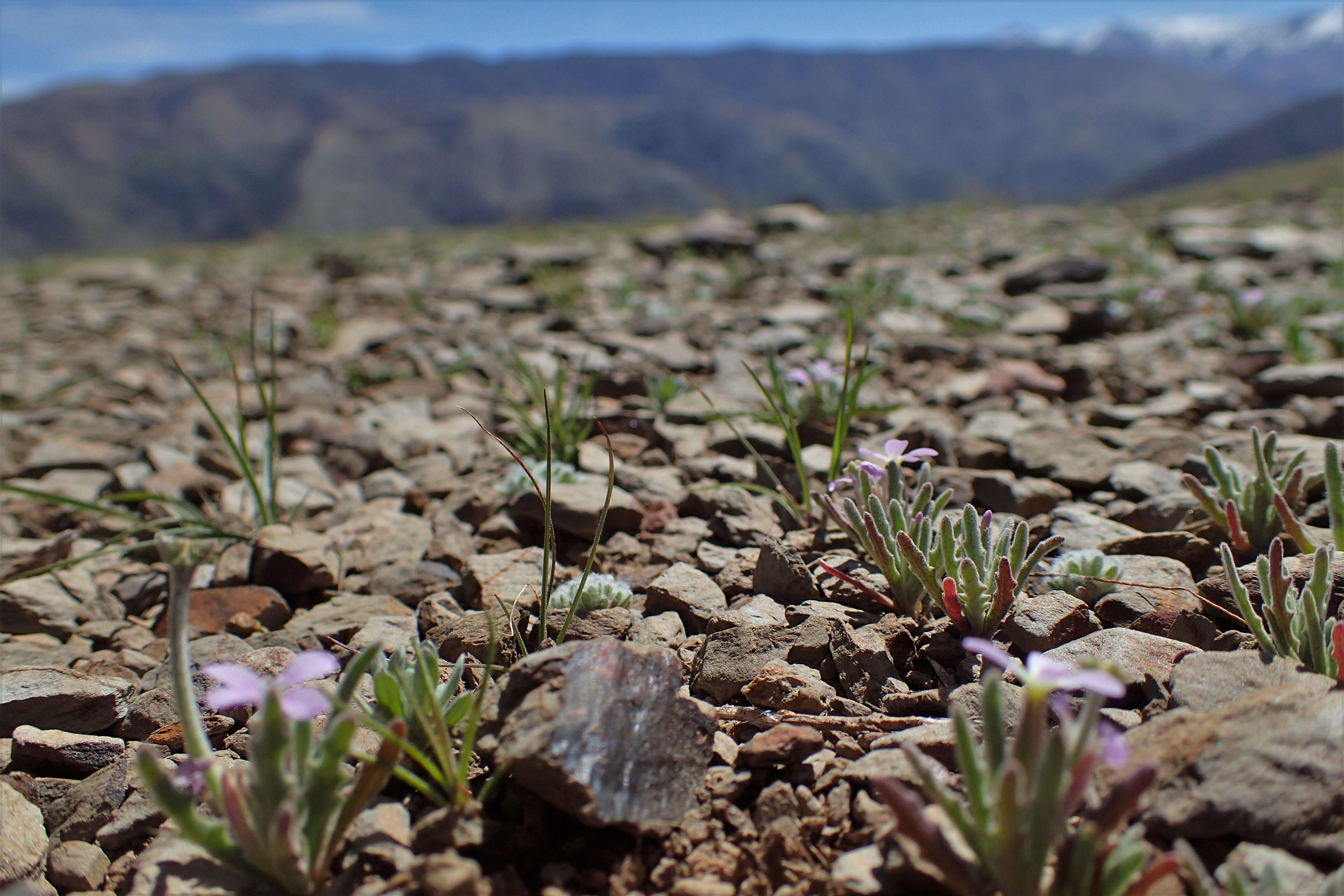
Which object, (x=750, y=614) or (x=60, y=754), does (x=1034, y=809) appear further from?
(x=60, y=754)

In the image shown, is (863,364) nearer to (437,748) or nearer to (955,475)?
(955,475)

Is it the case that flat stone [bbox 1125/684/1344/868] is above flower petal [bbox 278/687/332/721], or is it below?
below

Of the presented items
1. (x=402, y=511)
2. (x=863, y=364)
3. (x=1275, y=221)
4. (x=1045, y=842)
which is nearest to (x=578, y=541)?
(x=402, y=511)

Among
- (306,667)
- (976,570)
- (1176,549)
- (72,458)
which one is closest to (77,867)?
(306,667)

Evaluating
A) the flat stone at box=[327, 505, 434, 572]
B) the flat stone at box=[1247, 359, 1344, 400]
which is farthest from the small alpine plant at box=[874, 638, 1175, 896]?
the flat stone at box=[1247, 359, 1344, 400]

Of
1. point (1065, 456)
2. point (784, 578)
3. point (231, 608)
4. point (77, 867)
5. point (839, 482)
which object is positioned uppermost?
point (839, 482)

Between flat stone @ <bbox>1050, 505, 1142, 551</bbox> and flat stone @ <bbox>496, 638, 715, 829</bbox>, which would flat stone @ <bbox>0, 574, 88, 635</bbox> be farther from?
flat stone @ <bbox>1050, 505, 1142, 551</bbox>
